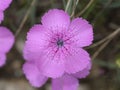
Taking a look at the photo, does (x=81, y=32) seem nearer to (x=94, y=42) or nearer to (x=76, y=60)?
(x=76, y=60)

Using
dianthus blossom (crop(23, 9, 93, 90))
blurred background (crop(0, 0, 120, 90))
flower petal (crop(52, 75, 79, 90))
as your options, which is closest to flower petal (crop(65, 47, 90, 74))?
dianthus blossom (crop(23, 9, 93, 90))

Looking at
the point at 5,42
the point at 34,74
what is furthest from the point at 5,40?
the point at 34,74

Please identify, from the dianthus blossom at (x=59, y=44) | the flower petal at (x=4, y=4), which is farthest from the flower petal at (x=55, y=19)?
the flower petal at (x=4, y=4)

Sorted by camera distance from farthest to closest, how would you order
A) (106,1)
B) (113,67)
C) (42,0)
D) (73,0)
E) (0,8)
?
(42,0)
(113,67)
(106,1)
(73,0)
(0,8)

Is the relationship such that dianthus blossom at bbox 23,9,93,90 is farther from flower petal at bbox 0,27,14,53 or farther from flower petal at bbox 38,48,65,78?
flower petal at bbox 0,27,14,53

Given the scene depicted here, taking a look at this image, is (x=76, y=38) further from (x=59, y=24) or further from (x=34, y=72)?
(x=34, y=72)

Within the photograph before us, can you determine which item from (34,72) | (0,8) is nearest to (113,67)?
(34,72)
